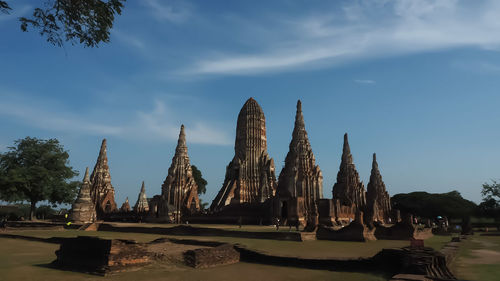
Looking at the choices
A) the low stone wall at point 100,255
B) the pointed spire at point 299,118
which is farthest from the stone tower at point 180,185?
the low stone wall at point 100,255

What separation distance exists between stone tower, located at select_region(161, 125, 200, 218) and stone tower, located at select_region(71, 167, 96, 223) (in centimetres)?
761

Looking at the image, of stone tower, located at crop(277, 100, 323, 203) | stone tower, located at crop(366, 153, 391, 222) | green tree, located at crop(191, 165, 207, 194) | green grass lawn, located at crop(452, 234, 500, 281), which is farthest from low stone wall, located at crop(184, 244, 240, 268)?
green tree, located at crop(191, 165, 207, 194)

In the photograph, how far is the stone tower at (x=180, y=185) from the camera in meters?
37.0

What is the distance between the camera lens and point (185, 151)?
39625 millimetres

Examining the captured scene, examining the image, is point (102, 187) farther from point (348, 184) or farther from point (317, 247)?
point (317, 247)

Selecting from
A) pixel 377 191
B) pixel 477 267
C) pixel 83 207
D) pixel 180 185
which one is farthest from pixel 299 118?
pixel 477 267

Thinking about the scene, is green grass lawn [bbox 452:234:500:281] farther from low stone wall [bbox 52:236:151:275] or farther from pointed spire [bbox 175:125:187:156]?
pointed spire [bbox 175:125:187:156]

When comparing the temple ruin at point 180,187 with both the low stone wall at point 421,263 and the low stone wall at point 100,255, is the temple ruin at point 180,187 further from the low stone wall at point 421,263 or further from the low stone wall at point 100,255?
the low stone wall at point 421,263

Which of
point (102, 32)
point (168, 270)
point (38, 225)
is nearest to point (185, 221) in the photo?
point (38, 225)

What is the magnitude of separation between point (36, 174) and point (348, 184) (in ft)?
116

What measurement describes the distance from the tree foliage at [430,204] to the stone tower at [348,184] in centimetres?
1865

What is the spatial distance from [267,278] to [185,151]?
108 ft

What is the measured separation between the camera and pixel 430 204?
2354 inches

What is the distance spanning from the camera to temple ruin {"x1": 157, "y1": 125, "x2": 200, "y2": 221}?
36875 mm
